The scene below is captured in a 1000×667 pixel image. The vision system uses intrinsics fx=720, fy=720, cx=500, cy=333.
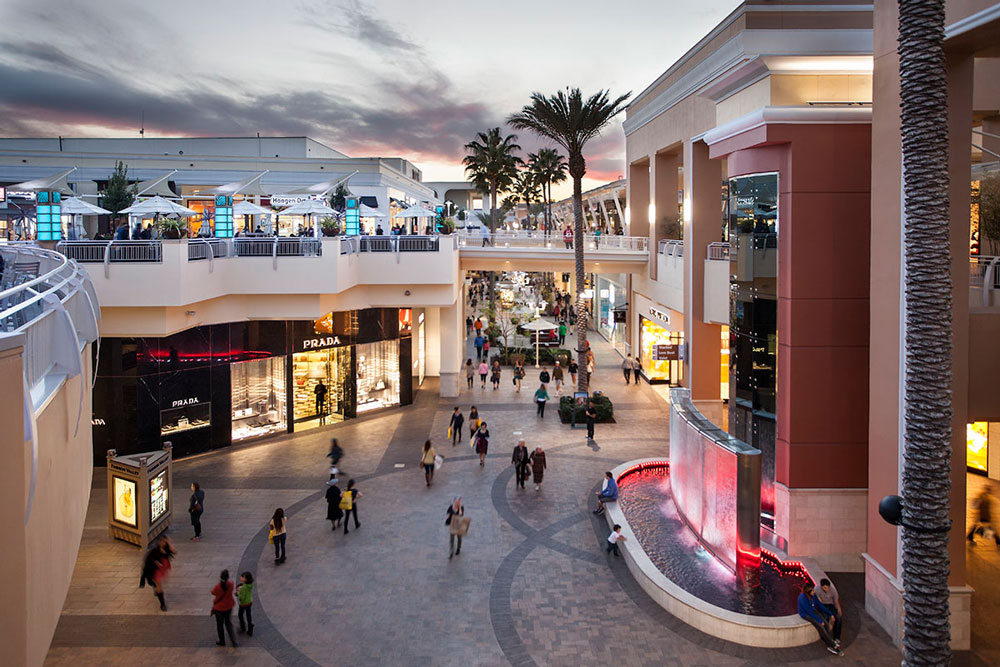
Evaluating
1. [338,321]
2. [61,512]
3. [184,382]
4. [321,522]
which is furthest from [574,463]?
[61,512]

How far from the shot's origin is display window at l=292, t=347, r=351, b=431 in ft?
79.7

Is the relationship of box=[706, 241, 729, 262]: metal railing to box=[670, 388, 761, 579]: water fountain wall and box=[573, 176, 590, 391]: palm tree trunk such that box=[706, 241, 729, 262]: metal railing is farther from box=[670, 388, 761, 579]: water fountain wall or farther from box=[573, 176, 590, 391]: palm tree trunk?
box=[670, 388, 761, 579]: water fountain wall

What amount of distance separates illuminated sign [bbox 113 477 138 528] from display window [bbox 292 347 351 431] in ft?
30.7

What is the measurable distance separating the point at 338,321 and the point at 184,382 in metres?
5.63

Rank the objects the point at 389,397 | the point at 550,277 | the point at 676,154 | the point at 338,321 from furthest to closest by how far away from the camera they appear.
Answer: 1. the point at 550,277
2. the point at 676,154
3. the point at 389,397
4. the point at 338,321

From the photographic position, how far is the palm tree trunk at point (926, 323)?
262 inches

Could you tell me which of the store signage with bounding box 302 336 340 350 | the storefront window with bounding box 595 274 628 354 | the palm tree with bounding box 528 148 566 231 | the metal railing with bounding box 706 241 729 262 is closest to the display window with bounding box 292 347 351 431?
the store signage with bounding box 302 336 340 350

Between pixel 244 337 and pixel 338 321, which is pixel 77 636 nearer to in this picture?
pixel 244 337

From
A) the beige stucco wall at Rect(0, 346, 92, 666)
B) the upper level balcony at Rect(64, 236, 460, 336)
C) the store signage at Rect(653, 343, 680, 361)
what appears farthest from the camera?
the store signage at Rect(653, 343, 680, 361)

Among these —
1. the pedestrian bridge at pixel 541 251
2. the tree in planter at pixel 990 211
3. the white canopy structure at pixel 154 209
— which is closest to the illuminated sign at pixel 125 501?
the white canopy structure at pixel 154 209

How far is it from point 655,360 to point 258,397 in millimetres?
16189

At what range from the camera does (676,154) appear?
3030cm

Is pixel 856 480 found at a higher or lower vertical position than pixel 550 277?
lower

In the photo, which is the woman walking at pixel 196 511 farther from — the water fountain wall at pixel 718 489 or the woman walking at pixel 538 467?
the water fountain wall at pixel 718 489
